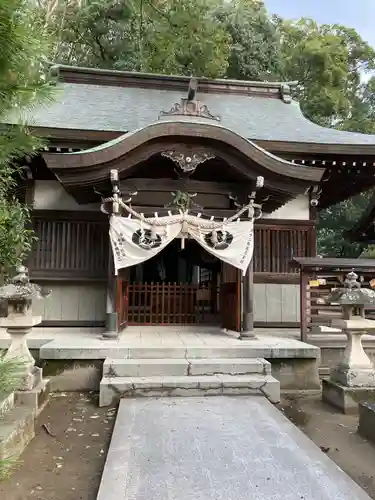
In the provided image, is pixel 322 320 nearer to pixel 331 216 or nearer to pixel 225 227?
pixel 225 227

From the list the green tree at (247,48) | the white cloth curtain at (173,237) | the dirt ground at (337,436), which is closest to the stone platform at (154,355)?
the dirt ground at (337,436)

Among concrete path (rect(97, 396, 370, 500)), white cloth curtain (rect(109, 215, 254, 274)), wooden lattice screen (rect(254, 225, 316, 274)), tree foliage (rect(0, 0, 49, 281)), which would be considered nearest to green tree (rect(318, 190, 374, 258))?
wooden lattice screen (rect(254, 225, 316, 274))

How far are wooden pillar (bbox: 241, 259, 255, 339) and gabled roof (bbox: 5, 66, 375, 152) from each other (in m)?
3.50

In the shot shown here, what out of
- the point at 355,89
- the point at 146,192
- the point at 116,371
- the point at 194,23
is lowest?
the point at 116,371

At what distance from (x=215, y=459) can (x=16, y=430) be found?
6.04 ft

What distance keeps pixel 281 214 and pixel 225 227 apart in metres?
2.38

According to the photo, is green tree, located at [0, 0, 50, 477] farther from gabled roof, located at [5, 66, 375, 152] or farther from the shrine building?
gabled roof, located at [5, 66, 375, 152]

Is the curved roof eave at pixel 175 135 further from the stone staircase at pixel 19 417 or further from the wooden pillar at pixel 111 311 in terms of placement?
the stone staircase at pixel 19 417

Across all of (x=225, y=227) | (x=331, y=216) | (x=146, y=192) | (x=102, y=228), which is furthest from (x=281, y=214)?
(x=331, y=216)

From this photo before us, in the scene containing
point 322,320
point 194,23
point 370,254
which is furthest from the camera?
point 370,254

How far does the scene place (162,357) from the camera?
5.84m

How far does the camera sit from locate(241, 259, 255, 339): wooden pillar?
6875mm

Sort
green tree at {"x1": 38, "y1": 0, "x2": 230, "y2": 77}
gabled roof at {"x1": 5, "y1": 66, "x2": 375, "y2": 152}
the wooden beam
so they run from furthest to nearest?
gabled roof at {"x1": 5, "y1": 66, "x2": 375, "y2": 152}, green tree at {"x1": 38, "y1": 0, "x2": 230, "y2": 77}, the wooden beam

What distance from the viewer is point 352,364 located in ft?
17.2
